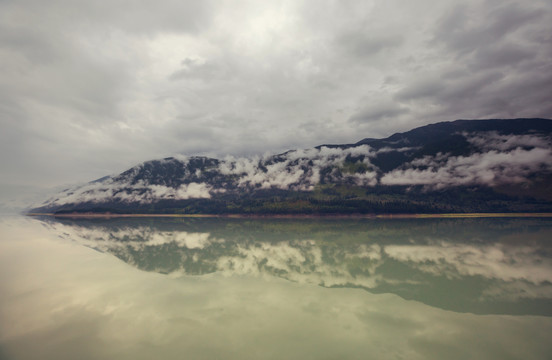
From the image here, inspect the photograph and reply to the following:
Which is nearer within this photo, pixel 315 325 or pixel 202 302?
pixel 315 325

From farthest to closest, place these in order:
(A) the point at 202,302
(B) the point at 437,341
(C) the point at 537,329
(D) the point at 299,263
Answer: (D) the point at 299,263 → (A) the point at 202,302 → (C) the point at 537,329 → (B) the point at 437,341

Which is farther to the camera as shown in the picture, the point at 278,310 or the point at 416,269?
the point at 416,269

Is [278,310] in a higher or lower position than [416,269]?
higher

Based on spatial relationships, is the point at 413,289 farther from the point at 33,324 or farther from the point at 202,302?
the point at 33,324

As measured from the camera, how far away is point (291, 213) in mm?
198125

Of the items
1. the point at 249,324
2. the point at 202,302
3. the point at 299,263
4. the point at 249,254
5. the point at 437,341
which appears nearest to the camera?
the point at 437,341

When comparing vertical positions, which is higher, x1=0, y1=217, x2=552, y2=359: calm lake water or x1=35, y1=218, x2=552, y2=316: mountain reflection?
x1=0, y1=217, x2=552, y2=359: calm lake water

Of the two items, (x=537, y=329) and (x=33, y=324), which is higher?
(x=33, y=324)

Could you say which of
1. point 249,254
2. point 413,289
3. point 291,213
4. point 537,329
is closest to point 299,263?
point 249,254

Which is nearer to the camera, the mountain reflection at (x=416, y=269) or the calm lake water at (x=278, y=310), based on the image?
the calm lake water at (x=278, y=310)

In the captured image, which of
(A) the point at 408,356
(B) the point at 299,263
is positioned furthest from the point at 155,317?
(B) the point at 299,263

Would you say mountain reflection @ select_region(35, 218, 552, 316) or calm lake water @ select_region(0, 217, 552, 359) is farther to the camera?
mountain reflection @ select_region(35, 218, 552, 316)

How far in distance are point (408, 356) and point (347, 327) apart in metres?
4.48

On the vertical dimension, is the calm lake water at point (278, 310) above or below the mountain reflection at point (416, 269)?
above
